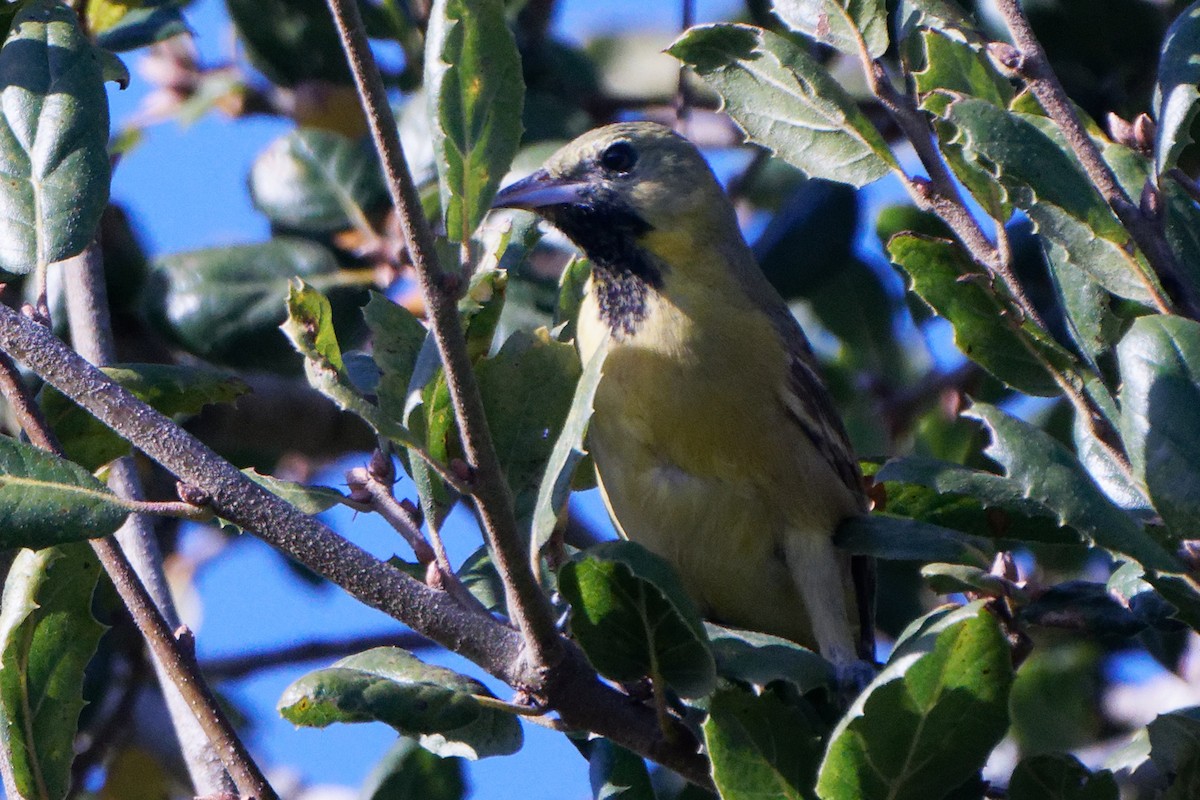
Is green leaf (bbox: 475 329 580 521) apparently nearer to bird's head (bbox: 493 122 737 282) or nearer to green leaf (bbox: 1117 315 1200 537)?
green leaf (bbox: 1117 315 1200 537)

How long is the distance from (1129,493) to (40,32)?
6.95 feet

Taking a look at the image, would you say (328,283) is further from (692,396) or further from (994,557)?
(994,557)

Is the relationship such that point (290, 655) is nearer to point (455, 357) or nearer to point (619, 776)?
point (619, 776)

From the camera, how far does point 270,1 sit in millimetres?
5004

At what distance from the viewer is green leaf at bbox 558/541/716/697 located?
225 cm

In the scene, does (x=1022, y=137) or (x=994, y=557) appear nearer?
Result: (x=1022, y=137)

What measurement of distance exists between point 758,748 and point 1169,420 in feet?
2.57

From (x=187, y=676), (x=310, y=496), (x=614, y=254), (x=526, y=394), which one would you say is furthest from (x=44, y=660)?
(x=614, y=254)

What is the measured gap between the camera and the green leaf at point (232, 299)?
14.9 feet

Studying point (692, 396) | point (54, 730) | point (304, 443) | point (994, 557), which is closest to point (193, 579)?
point (304, 443)

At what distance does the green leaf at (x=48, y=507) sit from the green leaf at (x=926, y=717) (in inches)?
42.6

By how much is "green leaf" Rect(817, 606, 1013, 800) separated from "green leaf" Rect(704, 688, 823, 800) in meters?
0.17

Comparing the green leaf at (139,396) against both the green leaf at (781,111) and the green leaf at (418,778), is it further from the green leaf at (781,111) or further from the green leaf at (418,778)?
the green leaf at (781,111)

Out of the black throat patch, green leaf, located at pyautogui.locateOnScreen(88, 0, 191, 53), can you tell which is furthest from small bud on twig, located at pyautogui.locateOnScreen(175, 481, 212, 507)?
green leaf, located at pyautogui.locateOnScreen(88, 0, 191, 53)
